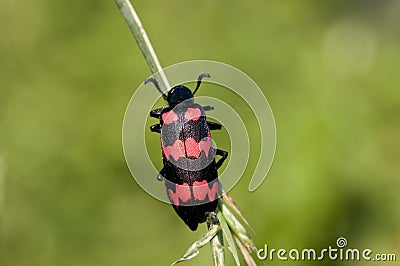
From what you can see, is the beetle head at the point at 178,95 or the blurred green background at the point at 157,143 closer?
the beetle head at the point at 178,95

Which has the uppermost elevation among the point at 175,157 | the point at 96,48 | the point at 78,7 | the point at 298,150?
the point at 78,7

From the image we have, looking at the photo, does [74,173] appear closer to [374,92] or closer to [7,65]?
[7,65]

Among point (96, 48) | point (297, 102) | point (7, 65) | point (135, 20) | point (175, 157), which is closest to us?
point (135, 20)

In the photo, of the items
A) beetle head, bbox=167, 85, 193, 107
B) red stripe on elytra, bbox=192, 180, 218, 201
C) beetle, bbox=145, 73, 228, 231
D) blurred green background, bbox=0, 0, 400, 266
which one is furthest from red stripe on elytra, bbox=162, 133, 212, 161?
blurred green background, bbox=0, 0, 400, 266

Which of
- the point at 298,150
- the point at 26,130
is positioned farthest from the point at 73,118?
the point at 298,150
